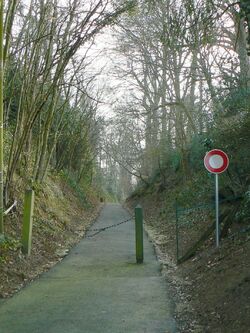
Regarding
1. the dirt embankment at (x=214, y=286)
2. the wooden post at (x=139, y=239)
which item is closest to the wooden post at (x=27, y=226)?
the wooden post at (x=139, y=239)

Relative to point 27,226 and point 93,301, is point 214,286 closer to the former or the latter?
point 93,301

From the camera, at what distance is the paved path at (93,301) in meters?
5.47

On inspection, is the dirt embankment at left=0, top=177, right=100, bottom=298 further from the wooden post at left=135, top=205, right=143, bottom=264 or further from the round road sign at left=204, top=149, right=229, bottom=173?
the round road sign at left=204, top=149, right=229, bottom=173

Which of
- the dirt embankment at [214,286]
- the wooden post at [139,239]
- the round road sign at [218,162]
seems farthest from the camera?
the wooden post at [139,239]

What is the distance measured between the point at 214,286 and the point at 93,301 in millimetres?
1833

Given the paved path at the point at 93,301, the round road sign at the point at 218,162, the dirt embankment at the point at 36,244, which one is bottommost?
the paved path at the point at 93,301

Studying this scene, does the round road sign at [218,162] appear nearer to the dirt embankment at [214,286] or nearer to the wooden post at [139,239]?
the dirt embankment at [214,286]

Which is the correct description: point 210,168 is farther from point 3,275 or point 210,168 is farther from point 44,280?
point 3,275

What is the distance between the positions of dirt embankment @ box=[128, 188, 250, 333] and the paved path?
256mm

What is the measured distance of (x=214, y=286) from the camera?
648 cm

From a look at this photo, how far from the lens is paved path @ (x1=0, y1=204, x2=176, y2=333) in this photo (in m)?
5.47

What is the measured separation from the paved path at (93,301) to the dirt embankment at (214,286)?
0.84ft

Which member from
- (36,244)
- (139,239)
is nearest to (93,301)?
(139,239)

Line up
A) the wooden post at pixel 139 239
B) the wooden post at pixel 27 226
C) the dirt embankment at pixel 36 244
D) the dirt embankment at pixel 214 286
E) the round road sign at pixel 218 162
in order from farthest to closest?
1. the wooden post at pixel 139 239
2. the round road sign at pixel 218 162
3. the wooden post at pixel 27 226
4. the dirt embankment at pixel 36 244
5. the dirt embankment at pixel 214 286
